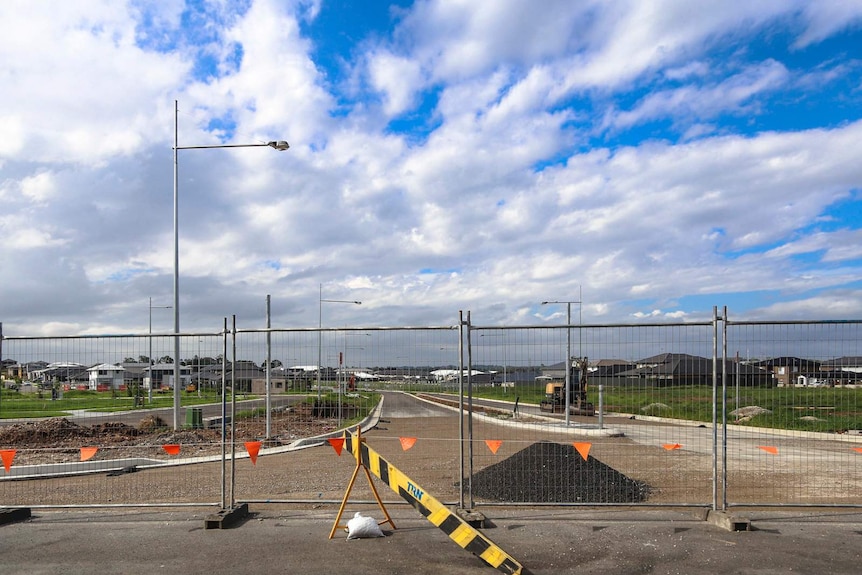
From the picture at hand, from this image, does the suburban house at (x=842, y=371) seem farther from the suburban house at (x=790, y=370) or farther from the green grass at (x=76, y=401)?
the green grass at (x=76, y=401)

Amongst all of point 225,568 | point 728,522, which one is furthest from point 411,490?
point 728,522

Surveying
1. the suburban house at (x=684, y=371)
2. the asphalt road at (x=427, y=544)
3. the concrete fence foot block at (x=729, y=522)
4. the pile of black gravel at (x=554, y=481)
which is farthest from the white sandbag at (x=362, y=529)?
the concrete fence foot block at (x=729, y=522)

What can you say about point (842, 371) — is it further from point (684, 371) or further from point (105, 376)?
point (105, 376)

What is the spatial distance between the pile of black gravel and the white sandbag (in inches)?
107

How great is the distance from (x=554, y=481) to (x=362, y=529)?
3.55 meters

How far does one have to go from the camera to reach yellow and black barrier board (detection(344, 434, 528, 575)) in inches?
229

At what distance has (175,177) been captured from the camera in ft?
63.2

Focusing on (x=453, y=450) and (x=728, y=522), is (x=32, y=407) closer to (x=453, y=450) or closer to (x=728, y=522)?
(x=453, y=450)

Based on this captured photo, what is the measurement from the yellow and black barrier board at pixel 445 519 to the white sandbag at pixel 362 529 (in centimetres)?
56

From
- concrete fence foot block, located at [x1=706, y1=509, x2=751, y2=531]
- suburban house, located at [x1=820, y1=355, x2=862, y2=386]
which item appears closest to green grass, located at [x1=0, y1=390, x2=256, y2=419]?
concrete fence foot block, located at [x1=706, y1=509, x2=751, y2=531]

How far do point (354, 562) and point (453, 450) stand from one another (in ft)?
32.5

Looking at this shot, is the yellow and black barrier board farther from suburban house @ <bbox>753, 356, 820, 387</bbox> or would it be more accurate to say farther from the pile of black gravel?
suburban house @ <bbox>753, 356, 820, 387</bbox>

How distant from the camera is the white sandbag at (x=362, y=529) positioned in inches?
277

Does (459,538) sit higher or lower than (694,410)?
lower
